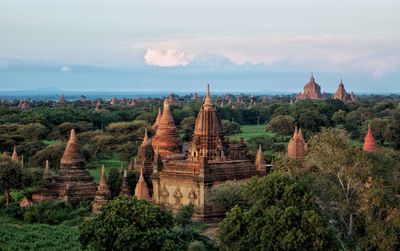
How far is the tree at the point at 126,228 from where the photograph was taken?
965 inches

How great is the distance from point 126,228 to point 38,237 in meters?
9.22

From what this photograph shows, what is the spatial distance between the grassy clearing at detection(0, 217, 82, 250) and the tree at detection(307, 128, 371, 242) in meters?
10.6

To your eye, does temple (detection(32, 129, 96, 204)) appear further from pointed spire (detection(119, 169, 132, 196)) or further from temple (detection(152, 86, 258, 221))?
temple (detection(152, 86, 258, 221))

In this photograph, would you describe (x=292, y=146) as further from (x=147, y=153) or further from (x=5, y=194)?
(x=5, y=194)

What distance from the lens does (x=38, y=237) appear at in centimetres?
3241

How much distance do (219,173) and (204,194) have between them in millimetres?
1469

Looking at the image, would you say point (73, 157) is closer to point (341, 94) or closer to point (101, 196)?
point (101, 196)

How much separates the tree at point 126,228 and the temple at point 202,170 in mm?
8596

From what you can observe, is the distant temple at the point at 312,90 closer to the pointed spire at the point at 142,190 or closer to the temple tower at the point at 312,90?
the temple tower at the point at 312,90

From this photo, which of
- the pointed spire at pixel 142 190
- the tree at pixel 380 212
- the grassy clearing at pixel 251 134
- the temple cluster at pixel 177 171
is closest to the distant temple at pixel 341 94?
the grassy clearing at pixel 251 134

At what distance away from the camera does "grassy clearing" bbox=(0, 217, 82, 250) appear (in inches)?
1217

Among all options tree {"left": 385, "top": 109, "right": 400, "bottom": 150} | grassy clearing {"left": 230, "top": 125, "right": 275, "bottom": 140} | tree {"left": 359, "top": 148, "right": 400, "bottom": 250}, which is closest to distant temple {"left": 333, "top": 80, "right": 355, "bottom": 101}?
grassy clearing {"left": 230, "top": 125, "right": 275, "bottom": 140}

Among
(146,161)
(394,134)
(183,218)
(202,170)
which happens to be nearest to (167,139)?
(146,161)

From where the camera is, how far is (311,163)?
92.9 ft
